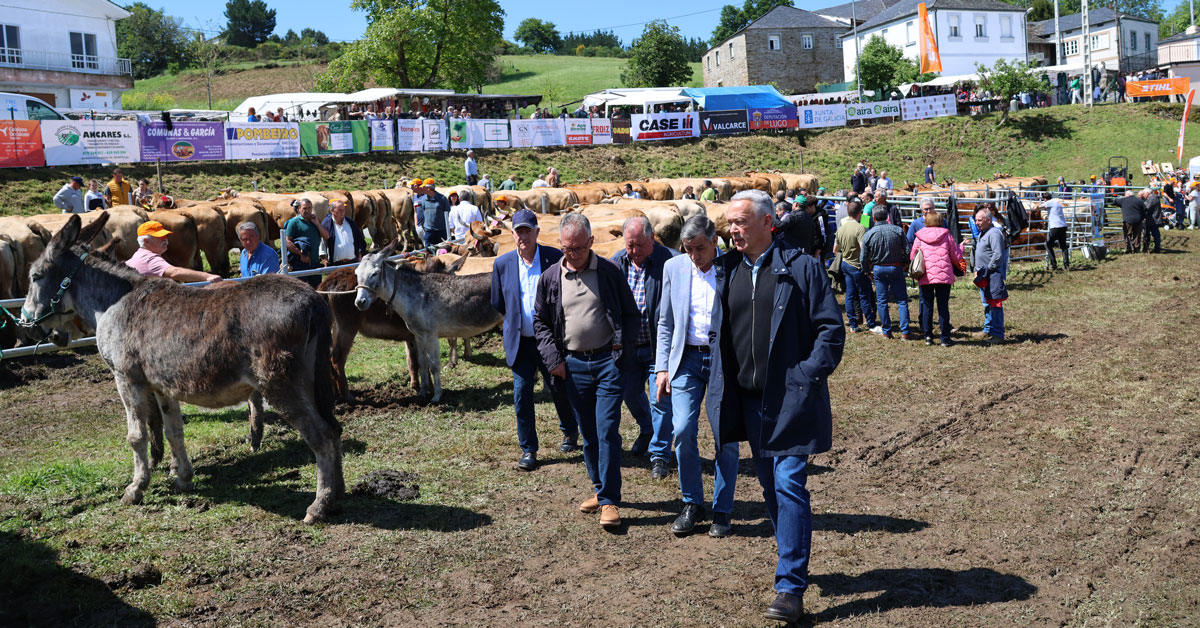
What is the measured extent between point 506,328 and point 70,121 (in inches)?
946

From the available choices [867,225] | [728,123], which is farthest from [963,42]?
[867,225]

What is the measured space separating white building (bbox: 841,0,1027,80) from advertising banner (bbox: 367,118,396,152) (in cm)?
4102

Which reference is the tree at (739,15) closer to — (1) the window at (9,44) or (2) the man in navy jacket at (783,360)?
(1) the window at (9,44)

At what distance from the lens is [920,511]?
6.61 metres

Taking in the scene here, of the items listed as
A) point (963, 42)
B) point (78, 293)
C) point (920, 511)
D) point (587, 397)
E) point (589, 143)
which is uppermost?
point (963, 42)

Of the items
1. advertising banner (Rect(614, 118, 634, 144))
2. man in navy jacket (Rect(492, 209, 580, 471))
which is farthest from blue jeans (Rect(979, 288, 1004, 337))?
advertising banner (Rect(614, 118, 634, 144))

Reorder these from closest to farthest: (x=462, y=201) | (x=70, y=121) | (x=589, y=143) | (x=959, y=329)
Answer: (x=959, y=329), (x=462, y=201), (x=70, y=121), (x=589, y=143)

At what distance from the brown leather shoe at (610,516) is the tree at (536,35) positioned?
125663 millimetres

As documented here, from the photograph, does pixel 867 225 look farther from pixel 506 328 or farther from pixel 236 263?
pixel 236 263

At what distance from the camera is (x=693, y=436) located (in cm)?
611

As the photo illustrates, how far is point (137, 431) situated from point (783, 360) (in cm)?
483

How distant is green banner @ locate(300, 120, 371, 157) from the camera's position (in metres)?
31.5

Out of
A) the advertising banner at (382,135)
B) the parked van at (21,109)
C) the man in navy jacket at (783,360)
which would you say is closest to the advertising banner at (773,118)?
the advertising banner at (382,135)

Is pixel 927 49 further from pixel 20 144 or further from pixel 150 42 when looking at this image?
pixel 150 42
